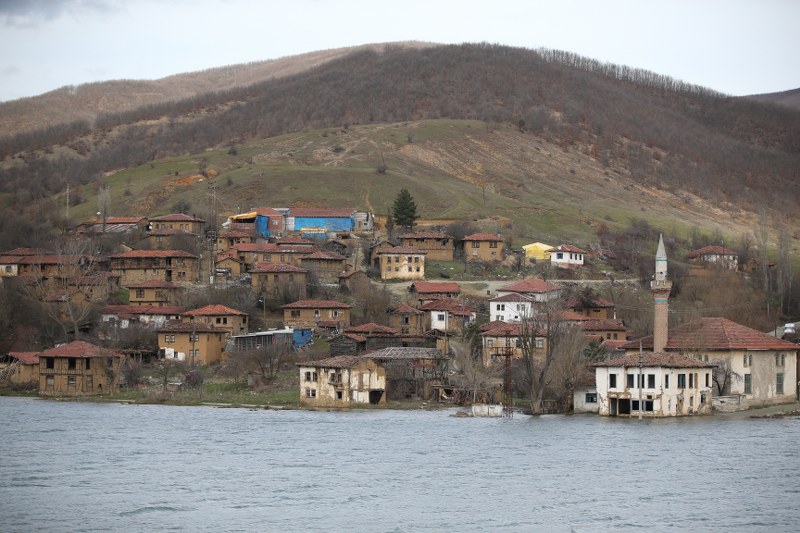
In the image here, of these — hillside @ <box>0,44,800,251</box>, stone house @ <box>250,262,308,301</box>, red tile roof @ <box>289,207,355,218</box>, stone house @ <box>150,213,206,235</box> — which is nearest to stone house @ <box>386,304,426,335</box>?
stone house @ <box>250,262,308,301</box>

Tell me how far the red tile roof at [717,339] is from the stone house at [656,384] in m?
3.12

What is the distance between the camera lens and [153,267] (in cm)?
9881

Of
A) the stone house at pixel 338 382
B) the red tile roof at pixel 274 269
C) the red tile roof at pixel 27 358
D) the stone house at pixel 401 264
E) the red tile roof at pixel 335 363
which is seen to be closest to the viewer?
the red tile roof at pixel 335 363

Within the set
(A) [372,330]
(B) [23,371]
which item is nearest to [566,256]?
(A) [372,330]

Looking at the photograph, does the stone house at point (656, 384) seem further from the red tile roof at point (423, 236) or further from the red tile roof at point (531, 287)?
the red tile roof at point (423, 236)

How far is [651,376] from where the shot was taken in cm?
6266

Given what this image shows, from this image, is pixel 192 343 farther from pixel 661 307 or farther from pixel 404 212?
pixel 404 212

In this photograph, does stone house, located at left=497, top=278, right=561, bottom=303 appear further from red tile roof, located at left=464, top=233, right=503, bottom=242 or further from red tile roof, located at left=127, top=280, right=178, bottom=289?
red tile roof, located at left=127, top=280, right=178, bottom=289

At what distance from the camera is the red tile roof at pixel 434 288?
310 ft

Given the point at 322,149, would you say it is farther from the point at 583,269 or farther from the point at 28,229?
the point at 583,269

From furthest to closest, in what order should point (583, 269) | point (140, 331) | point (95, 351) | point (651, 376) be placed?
1. point (583, 269)
2. point (140, 331)
3. point (95, 351)
4. point (651, 376)

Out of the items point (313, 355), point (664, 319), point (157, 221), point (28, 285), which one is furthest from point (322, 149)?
point (664, 319)

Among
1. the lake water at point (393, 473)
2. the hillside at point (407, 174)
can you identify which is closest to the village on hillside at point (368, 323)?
the lake water at point (393, 473)

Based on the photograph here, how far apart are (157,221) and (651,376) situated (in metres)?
63.7
